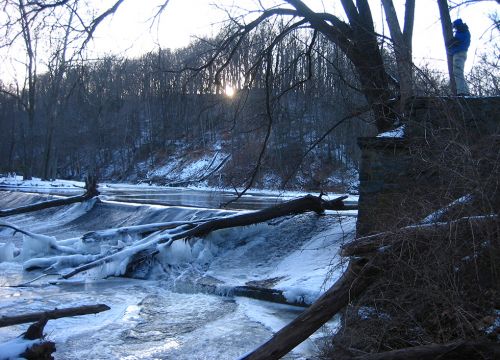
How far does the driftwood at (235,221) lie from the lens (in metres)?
10.3

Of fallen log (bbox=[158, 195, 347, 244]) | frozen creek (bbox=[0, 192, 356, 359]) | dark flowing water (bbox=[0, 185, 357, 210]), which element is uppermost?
fallen log (bbox=[158, 195, 347, 244])

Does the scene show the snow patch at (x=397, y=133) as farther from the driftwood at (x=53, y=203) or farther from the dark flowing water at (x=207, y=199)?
the driftwood at (x=53, y=203)

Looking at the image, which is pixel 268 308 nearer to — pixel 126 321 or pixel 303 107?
pixel 126 321

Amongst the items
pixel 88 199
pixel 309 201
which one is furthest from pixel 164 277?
pixel 88 199

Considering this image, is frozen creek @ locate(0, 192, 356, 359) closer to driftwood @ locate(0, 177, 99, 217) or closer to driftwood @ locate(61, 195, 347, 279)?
driftwood @ locate(61, 195, 347, 279)

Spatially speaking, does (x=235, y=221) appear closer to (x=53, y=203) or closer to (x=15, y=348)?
(x=15, y=348)

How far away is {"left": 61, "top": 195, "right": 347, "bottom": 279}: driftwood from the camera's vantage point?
1027cm

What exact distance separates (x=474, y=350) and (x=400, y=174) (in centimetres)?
445

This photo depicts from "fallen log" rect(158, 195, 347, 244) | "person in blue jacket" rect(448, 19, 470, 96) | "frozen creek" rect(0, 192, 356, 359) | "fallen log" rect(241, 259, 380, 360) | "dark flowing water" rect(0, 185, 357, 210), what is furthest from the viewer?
"dark flowing water" rect(0, 185, 357, 210)

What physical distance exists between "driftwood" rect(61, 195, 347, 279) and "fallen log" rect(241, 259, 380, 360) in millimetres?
6444

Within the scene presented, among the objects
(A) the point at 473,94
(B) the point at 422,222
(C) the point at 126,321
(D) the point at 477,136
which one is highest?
(A) the point at 473,94

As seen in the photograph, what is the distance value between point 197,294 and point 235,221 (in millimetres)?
3019

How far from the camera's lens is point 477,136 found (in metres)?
5.97

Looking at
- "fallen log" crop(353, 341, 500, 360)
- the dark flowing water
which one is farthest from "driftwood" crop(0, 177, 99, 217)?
Answer: "fallen log" crop(353, 341, 500, 360)
